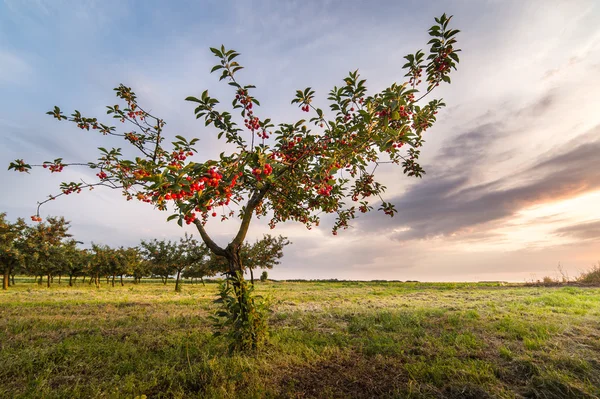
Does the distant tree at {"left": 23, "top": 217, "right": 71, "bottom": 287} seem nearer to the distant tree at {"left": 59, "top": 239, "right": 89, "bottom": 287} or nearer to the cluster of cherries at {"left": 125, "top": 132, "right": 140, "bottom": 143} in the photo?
the distant tree at {"left": 59, "top": 239, "right": 89, "bottom": 287}

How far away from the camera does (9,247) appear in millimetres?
27594

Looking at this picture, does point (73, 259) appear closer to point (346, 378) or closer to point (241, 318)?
point (241, 318)

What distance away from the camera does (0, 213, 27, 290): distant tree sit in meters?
27.8

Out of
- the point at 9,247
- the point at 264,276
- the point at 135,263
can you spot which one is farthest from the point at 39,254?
the point at 264,276

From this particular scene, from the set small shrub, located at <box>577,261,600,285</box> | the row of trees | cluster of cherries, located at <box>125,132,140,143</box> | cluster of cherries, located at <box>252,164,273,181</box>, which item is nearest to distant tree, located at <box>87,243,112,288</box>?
the row of trees

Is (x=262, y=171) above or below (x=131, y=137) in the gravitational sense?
below

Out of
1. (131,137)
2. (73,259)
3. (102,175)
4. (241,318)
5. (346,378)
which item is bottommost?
(346,378)

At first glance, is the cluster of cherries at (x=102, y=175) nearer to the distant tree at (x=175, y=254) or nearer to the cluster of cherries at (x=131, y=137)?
the cluster of cherries at (x=131, y=137)

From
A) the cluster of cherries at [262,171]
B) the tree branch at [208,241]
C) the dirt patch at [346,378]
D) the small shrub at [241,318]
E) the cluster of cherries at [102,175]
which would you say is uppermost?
the cluster of cherries at [102,175]

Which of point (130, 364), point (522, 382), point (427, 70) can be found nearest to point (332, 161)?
point (427, 70)

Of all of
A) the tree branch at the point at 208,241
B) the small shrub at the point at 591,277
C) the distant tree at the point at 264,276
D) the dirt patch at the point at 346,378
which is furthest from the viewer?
the distant tree at the point at 264,276

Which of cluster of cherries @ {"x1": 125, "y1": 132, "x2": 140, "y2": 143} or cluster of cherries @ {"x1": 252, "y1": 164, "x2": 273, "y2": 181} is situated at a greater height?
cluster of cherries @ {"x1": 125, "y1": 132, "x2": 140, "y2": 143}

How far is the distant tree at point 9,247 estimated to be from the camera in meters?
27.8

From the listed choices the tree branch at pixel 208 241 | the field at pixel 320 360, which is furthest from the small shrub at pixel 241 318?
the tree branch at pixel 208 241
